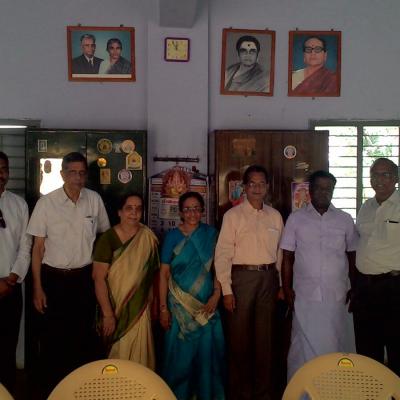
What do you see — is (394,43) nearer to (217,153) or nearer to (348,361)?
(217,153)

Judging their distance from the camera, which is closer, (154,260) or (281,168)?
(154,260)

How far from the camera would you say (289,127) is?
3.79 meters

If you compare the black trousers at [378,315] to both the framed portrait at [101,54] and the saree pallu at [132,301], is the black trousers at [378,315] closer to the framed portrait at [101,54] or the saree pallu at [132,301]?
the saree pallu at [132,301]

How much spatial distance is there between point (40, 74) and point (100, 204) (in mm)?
1334

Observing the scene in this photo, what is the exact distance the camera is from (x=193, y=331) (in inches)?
114

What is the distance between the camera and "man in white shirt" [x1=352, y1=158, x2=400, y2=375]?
268 centimetres

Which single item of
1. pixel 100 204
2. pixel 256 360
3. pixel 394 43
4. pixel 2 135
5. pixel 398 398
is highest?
pixel 394 43

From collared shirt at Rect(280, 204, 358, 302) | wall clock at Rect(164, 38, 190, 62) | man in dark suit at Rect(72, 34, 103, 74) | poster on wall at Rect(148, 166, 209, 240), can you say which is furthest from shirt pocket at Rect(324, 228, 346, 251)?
man in dark suit at Rect(72, 34, 103, 74)

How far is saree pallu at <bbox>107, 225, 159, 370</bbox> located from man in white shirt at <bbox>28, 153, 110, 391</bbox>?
0.21 meters

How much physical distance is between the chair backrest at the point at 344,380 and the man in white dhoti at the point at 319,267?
1287 millimetres

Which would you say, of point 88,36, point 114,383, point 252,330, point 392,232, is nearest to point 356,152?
point 392,232

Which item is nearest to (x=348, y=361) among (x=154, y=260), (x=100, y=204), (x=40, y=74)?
(x=154, y=260)

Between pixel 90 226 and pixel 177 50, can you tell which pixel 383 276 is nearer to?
pixel 90 226

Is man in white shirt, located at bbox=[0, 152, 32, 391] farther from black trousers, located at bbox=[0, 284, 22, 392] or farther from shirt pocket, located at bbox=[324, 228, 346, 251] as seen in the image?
shirt pocket, located at bbox=[324, 228, 346, 251]
